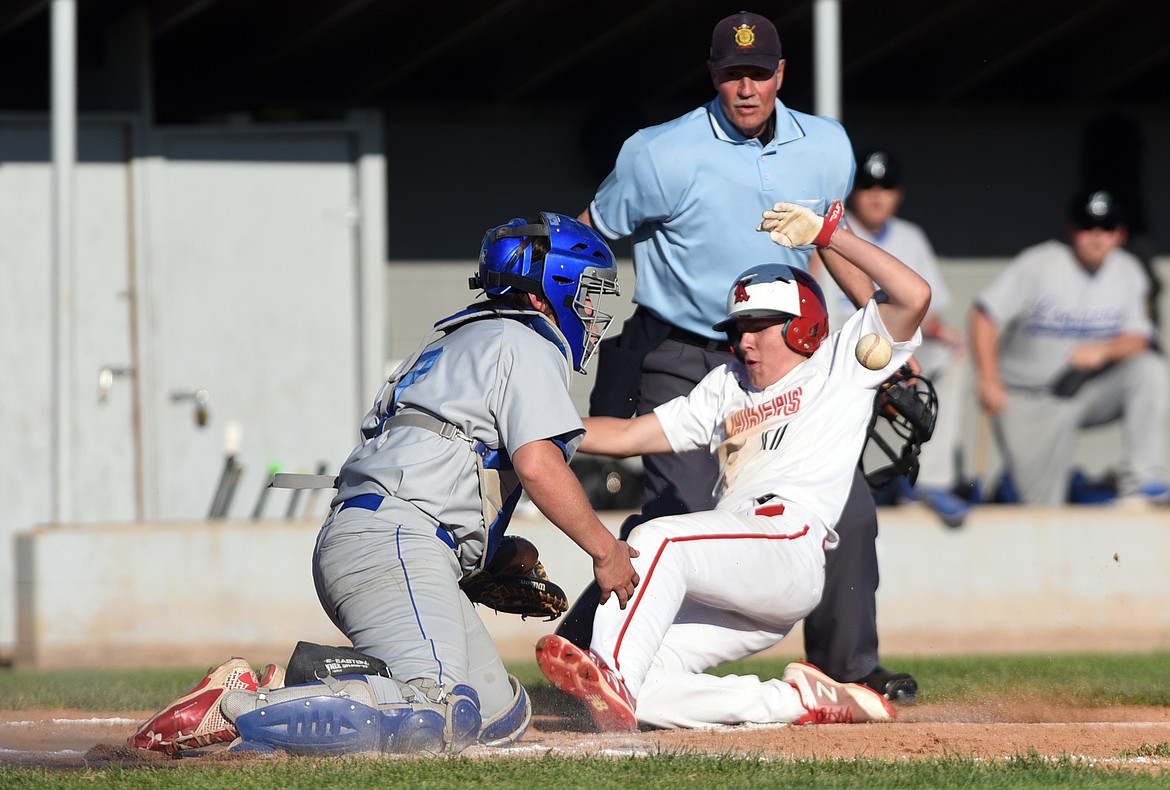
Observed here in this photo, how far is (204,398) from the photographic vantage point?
11.0 meters

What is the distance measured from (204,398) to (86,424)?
0.75 m

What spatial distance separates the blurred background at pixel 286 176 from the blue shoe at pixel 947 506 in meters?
2.75

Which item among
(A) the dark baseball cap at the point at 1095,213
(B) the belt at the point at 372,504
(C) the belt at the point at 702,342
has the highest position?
(A) the dark baseball cap at the point at 1095,213

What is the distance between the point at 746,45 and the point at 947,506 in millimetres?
4084

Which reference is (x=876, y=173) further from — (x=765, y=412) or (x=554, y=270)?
(x=554, y=270)

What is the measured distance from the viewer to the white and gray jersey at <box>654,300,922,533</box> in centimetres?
560

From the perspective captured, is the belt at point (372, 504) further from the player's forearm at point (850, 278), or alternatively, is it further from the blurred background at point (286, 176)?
the blurred background at point (286, 176)

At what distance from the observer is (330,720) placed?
4.46 metres

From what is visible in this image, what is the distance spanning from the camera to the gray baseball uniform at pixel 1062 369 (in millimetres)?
10781

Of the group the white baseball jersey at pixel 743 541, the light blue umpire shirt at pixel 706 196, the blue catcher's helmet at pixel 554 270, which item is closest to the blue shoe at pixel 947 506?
the light blue umpire shirt at pixel 706 196

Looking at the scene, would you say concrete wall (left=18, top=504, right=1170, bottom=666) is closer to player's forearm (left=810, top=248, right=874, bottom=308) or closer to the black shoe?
the black shoe

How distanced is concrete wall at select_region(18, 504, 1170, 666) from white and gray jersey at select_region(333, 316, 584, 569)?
401cm

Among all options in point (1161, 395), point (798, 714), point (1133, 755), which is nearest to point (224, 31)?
point (1161, 395)

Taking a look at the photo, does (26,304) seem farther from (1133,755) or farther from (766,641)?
(1133,755)
